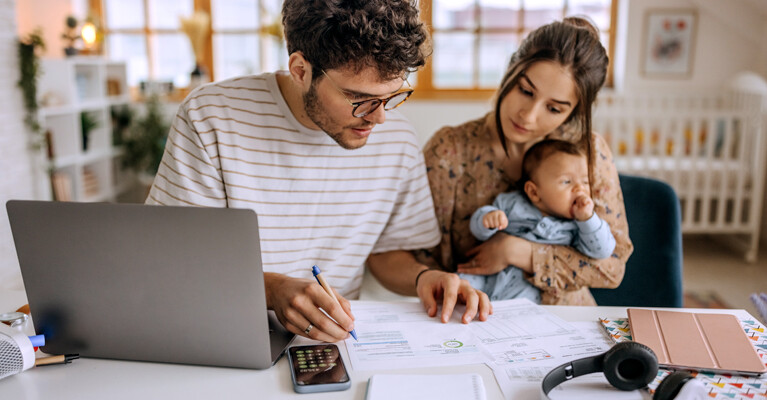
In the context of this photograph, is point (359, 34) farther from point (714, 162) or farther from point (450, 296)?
point (714, 162)

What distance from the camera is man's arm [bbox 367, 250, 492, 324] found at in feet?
3.81

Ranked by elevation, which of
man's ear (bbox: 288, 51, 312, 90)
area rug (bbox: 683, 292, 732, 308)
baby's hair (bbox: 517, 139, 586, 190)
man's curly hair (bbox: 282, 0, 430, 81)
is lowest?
area rug (bbox: 683, 292, 732, 308)

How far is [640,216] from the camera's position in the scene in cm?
162

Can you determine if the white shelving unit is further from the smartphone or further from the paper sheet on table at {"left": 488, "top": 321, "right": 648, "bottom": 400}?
the paper sheet on table at {"left": 488, "top": 321, "right": 648, "bottom": 400}

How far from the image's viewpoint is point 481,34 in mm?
4898

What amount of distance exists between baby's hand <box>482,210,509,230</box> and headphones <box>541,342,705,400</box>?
651 millimetres

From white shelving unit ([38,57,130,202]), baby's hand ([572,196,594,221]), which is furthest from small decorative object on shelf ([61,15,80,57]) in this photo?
baby's hand ([572,196,594,221])

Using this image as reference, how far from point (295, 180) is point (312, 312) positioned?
49cm

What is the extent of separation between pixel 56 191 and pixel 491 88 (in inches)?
128

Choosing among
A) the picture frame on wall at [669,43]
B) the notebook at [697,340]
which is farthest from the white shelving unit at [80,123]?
the picture frame on wall at [669,43]

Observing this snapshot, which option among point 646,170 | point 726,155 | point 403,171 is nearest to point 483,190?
point 403,171

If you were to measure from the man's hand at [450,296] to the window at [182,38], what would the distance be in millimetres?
4027

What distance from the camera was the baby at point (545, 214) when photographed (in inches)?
60.5

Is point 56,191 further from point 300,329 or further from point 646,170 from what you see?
point 646,170
